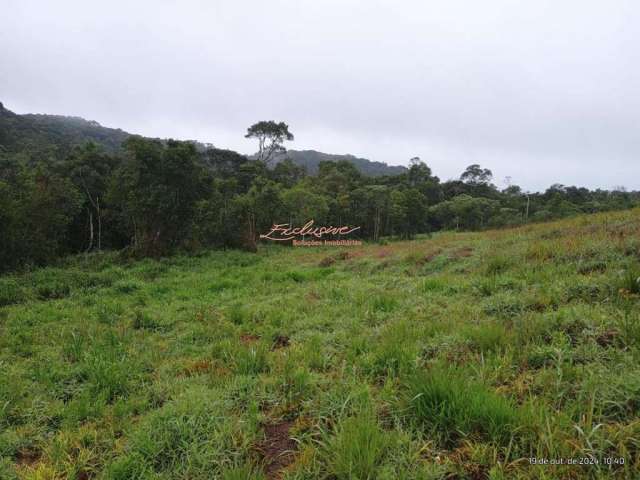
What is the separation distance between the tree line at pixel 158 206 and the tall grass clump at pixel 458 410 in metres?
18.2

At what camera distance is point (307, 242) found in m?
27.7

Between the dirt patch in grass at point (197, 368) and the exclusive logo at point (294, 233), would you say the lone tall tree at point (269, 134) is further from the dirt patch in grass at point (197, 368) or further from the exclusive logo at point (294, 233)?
the dirt patch in grass at point (197, 368)

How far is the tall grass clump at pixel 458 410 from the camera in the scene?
6.90 ft

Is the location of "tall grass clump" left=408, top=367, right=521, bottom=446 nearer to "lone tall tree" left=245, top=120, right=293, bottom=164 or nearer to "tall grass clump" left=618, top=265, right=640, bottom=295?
"tall grass clump" left=618, top=265, right=640, bottom=295

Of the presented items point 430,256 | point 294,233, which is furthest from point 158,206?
point 430,256

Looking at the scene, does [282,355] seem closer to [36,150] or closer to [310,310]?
[310,310]

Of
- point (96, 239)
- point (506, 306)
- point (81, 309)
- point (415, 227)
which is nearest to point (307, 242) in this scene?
point (415, 227)

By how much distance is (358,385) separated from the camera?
3000 mm

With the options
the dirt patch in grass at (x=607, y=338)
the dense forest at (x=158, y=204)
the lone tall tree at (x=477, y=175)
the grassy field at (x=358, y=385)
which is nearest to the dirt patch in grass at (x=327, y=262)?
the grassy field at (x=358, y=385)

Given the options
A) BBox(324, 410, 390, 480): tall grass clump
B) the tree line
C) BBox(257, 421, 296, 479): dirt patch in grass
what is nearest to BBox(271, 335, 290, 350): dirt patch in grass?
BBox(257, 421, 296, 479): dirt patch in grass

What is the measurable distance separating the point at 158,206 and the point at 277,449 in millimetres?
17956

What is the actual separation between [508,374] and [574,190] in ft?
208

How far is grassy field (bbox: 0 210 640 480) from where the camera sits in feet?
6.70

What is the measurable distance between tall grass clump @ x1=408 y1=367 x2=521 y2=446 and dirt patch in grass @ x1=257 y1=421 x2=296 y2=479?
0.95m
